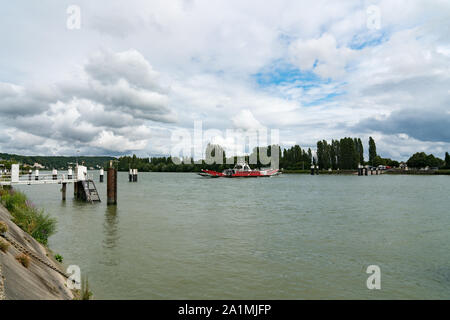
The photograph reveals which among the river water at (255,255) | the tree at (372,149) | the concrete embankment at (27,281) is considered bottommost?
the river water at (255,255)

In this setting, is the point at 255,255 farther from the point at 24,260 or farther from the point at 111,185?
the point at 111,185

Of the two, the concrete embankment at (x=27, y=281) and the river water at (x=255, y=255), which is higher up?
the concrete embankment at (x=27, y=281)

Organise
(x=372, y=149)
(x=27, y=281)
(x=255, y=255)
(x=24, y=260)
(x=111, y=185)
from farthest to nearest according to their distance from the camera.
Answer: (x=372, y=149) → (x=111, y=185) → (x=255, y=255) → (x=24, y=260) → (x=27, y=281)

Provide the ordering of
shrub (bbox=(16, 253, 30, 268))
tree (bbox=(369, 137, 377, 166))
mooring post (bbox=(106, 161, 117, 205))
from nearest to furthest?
1. shrub (bbox=(16, 253, 30, 268))
2. mooring post (bbox=(106, 161, 117, 205))
3. tree (bbox=(369, 137, 377, 166))

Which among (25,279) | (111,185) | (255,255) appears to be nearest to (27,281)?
(25,279)

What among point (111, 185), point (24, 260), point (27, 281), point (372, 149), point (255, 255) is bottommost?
point (255, 255)

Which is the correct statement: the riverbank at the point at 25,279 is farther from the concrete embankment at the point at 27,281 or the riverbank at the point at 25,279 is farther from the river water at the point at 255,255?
the river water at the point at 255,255

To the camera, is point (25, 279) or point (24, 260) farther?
point (24, 260)

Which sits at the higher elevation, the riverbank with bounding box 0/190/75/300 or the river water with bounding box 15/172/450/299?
the riverbank with bounding box 0/190/75/300

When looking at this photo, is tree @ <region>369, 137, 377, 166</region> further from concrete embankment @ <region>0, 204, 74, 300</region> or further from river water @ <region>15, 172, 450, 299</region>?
concrete embankment @ <region>0, 204, 74, 300</region>

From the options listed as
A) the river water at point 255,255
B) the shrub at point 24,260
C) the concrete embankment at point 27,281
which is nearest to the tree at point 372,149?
the river water at point 255,255

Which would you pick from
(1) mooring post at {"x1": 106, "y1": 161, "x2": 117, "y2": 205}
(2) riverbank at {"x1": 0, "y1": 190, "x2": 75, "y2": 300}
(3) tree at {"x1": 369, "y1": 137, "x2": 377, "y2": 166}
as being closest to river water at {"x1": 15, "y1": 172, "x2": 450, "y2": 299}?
(2) riverbank at {"x1": 0, "y1": 190, "x2": 75, "y2": 300}
